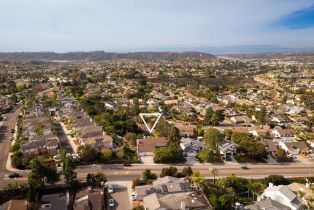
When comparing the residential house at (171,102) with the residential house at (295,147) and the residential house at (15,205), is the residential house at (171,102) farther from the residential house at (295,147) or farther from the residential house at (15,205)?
the residential house at (15,205)

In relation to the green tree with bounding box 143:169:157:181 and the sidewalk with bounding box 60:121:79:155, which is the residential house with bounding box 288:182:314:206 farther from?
the sidewalk with bounding box 60:121:79:155

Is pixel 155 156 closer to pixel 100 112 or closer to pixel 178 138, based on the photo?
pixel 178 138

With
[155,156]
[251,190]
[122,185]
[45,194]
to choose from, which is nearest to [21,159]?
[45,194]

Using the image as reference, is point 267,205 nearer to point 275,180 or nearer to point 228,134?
point 275,180

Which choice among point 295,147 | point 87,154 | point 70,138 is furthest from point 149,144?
point 295,147

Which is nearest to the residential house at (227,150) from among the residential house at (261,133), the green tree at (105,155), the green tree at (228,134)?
the green tree at (228,134)

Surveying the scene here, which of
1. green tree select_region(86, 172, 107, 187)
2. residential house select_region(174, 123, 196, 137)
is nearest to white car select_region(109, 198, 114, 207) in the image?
green tree select_region(86, 172, 107, 187)

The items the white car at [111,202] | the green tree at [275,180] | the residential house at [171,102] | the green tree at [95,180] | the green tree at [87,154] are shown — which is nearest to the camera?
the white car at [111,202]
